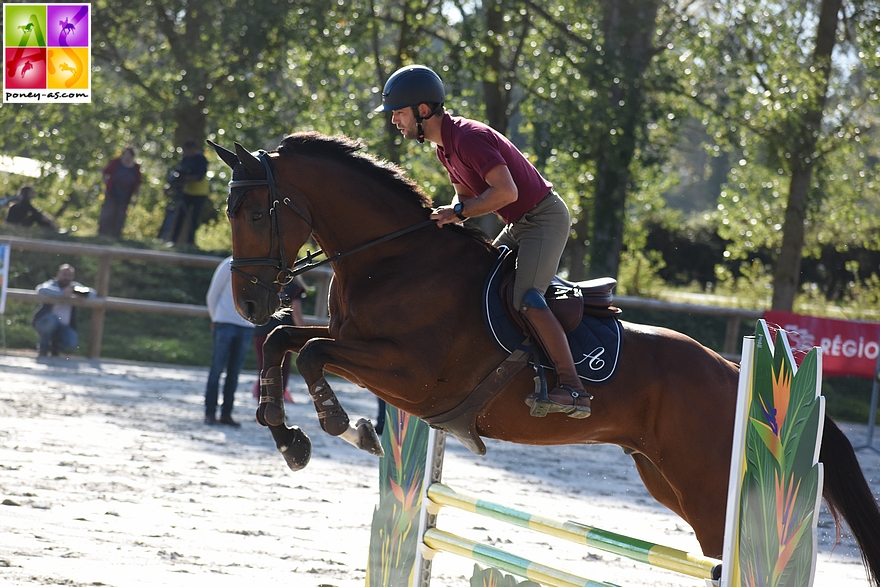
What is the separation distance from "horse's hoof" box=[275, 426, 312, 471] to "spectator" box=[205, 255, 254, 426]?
5.08 metres

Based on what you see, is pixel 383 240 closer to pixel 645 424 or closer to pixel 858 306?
pixel 645 424

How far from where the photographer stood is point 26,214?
16.5 meters

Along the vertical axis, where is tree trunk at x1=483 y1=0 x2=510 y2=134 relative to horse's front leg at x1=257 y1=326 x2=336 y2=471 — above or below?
above

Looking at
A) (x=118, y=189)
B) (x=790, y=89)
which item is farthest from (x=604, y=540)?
(x=118, y=189)

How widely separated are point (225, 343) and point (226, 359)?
0.82 ft

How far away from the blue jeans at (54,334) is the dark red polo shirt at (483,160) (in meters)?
9.90

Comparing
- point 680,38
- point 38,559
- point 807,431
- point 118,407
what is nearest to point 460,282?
point 807,431

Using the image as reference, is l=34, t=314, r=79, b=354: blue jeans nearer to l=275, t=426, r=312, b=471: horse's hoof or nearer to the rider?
l=275, t=426, r=312, b=471: horse's hoof

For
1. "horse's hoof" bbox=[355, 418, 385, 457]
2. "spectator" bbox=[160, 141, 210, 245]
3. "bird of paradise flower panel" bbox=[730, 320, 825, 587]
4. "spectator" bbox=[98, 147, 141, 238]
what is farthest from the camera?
"spectator" bbox=[98, 147, 141, 238]

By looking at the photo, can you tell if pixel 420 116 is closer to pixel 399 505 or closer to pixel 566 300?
pixel 566 300

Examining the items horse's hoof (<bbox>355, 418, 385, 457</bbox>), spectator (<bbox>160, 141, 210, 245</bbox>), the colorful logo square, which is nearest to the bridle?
horse's hoof (<bbox>355, 418, 385, 457</bbox>)

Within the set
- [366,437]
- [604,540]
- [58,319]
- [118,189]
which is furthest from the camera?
[118,189]

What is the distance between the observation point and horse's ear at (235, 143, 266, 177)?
4.09 metres

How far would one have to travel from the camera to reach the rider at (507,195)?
3.93 metres
